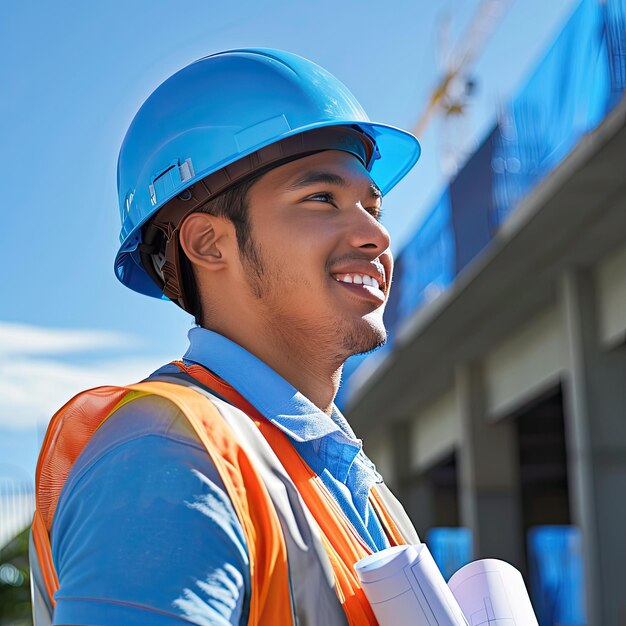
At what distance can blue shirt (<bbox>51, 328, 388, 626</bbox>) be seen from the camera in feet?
5.33

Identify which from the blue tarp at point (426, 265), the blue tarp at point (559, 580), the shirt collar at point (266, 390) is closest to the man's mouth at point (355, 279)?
the shirt collar at point (266, 390)

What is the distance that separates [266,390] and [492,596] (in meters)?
A: 0.61

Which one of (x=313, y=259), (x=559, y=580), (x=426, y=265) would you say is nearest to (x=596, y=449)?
(x=559, y=580)

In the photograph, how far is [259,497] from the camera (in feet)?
5.84

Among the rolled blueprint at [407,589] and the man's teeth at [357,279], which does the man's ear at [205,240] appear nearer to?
the man's teeth at [357,279]

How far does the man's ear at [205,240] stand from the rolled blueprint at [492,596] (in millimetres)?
849

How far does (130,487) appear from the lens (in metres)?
1.70

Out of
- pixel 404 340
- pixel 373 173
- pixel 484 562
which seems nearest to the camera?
pixel 484 562

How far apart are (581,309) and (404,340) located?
4.70m

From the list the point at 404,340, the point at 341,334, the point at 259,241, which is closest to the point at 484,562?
the point at 341,334

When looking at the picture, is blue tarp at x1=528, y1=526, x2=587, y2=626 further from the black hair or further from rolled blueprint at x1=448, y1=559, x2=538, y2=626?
the black hair

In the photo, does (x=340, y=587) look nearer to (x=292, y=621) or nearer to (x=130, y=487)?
(x=292, y=621)

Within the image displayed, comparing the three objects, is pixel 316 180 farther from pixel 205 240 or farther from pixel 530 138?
pixel 530 138

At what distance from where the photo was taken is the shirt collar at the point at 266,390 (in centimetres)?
216
